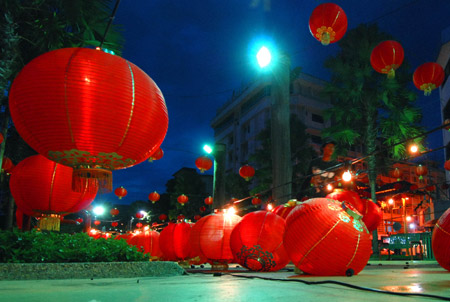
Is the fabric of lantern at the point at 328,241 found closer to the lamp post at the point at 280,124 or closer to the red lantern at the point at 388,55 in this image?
the lamp post at the point at 280,124

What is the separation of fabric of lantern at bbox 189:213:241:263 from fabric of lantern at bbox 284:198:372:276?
3.58 metres

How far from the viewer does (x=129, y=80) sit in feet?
12.7

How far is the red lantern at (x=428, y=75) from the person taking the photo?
9.41 m

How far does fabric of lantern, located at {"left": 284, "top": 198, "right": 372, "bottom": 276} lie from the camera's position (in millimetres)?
5039

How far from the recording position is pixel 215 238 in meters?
8.80

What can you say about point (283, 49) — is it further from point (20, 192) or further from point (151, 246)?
point (151, 246)

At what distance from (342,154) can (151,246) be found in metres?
10.9

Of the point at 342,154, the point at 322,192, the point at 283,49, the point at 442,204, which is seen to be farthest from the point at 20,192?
the point at 442,204

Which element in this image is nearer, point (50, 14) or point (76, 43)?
point (50, 14)

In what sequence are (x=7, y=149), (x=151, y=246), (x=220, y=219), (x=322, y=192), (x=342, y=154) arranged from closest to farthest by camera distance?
1. (x=220, y=219)
2. (x=7, y=149)
3. (x=151, y=246)
4. (x=342, y=154)
5. (x=322, y=192)

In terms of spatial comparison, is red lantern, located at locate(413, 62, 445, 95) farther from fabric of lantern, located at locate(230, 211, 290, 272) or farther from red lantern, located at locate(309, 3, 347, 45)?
fabric of lantern, located at locate(230, 211, 290, 272)

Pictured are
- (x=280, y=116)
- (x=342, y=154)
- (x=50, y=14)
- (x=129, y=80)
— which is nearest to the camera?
(x=129, y=80)

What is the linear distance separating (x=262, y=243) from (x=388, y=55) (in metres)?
5.97

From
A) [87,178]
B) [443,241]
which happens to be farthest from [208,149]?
[87,178]
